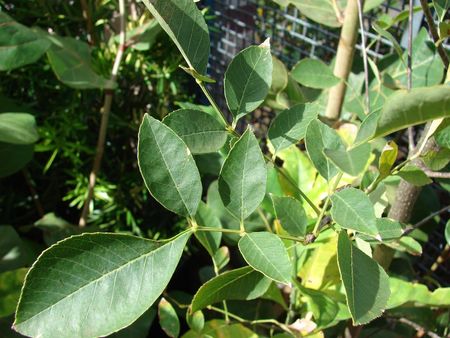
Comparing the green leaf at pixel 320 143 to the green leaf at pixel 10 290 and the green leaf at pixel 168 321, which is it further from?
the green leaf at pixel 10 290

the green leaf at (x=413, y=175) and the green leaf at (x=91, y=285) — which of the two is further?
the green leaf at (x=413, y=175)

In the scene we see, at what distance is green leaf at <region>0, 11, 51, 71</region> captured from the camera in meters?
0.72

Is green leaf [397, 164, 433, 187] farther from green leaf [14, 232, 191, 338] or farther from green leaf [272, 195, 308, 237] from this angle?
green leaf [14, 232, 191, 338]

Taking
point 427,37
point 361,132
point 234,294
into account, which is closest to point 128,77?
point 427,37

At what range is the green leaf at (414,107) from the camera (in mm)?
277

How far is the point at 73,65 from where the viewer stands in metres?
0.82

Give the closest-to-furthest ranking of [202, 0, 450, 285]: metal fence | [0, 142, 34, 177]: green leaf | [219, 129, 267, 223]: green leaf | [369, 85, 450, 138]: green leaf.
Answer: [369, 85, 450, 138]: green leaf
[219, 129, 267, 223]: green leaf
[0, 142, 34, 177]: green leaf
[202, 0, 450, 285]: metal fence

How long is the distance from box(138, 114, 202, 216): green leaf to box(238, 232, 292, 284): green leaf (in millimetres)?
50

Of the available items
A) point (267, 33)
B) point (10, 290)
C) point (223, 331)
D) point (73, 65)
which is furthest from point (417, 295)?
point (267, 33)

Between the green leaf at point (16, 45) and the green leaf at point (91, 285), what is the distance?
0.45 metres

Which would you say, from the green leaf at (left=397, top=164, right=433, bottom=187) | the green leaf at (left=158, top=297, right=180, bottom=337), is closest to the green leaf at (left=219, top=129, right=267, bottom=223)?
the green leaf at (left=397, top=164, right=433, bottom=187)

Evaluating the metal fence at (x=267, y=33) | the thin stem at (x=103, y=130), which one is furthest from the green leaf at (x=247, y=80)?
the metal fence at (x=267, y=33)

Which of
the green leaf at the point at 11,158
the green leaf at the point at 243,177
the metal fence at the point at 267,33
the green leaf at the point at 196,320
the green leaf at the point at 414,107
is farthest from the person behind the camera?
the metal fence at the point at 267,33

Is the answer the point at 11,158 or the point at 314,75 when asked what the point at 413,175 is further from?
the point at 11,158
